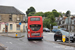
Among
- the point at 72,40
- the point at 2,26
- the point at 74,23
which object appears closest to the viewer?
the point at 72,40

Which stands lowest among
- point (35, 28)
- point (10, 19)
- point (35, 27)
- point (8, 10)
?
point (35, 28)

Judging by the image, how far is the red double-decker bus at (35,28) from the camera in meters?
25.4

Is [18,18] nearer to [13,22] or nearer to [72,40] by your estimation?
[13,22]

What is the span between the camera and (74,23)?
78.1 metres

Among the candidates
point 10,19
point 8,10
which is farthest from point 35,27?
point 8,10

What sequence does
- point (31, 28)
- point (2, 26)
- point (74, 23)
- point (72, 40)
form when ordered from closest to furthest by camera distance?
point (72, 40)
point (31, 28)
point (2, 26)
point (74, 23)

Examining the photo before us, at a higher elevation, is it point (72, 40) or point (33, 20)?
point (33, 20)

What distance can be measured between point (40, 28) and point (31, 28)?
1.39 metres

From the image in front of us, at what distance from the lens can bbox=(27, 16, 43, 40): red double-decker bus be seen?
83.2 feet

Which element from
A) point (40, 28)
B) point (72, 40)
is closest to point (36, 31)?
point (40, 28)

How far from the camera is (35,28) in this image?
25578mm

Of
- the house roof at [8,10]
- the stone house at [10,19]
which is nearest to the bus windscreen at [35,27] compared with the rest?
the stone house at [10,19]

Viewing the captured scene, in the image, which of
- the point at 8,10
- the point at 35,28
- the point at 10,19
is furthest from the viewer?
the point at 8,10

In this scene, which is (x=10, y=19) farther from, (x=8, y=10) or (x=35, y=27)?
(x=35, y=27)
